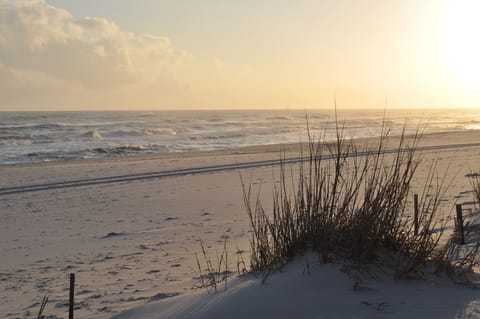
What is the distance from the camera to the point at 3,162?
81.8 feet

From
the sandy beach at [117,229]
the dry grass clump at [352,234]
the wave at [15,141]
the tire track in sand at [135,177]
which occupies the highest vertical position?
the dry grass clump at [352,234]

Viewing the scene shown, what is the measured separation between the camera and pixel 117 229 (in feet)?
31.1

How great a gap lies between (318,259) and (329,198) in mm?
613

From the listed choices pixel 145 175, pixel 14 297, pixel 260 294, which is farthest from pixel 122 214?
pixel 260 294

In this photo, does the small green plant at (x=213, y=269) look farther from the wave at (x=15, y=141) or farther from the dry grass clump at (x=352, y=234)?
the wave at (x=15, y=141)

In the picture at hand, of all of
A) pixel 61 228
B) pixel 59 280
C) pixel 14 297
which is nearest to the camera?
pixel 14 297

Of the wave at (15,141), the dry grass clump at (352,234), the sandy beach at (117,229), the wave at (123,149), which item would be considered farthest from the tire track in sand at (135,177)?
the wave at (15,141)

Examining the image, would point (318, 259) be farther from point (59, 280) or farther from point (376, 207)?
point (59, 280)

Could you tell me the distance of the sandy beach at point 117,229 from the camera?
5801 mm

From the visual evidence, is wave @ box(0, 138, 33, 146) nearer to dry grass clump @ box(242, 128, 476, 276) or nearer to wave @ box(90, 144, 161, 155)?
wave @ box(90, 144, 161, 155)

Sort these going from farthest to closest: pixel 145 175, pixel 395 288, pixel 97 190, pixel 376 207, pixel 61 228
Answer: pixel 145 175
pixel 97 190
pixel 61 228
pixel 376 207
pixel 395 288

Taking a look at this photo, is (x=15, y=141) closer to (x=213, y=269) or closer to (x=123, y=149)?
(x=123, y=149)

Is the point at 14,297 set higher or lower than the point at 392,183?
lower

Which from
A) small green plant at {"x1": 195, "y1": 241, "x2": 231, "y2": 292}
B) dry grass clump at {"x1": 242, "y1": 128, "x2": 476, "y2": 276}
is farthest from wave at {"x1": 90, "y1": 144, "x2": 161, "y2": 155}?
dry grass clump at {"x1": 242, "y1": 128, "x2": 476, "y2": 276}
